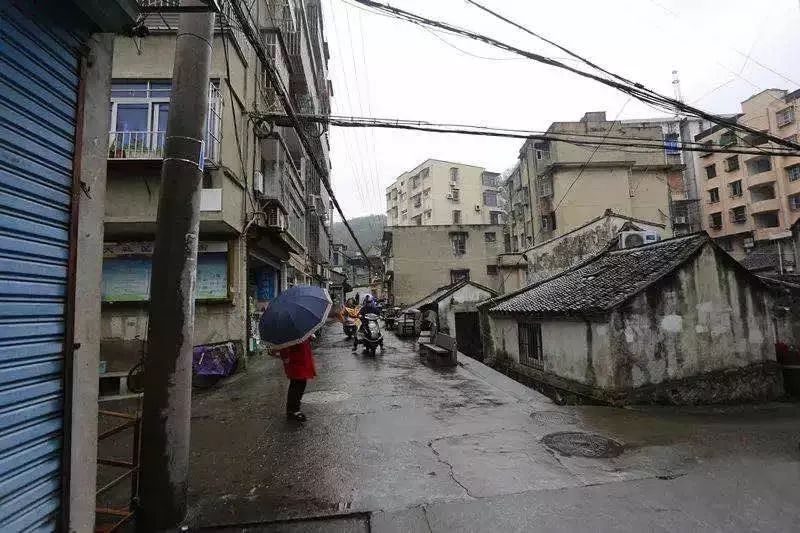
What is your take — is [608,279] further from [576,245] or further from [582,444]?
[576,245]

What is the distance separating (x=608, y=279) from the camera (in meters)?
11.1

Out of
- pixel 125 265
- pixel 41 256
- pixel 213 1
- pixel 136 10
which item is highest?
pixel 213 1

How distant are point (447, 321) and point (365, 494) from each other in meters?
18.7

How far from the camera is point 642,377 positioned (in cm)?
875

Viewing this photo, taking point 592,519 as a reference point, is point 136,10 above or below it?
above

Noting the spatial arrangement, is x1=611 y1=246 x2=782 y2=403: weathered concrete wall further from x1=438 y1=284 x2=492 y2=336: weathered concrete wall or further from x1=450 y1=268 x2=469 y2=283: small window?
x1=450 y1=268 x2=469 y2=283: small window

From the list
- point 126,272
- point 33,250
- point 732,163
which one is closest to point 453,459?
point 33,250

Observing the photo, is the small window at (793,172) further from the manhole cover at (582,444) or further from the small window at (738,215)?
the manhole cover at (582,444)

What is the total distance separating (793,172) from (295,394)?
5135cm

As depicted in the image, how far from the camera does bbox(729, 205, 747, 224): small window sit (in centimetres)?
4256

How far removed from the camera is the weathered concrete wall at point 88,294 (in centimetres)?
278

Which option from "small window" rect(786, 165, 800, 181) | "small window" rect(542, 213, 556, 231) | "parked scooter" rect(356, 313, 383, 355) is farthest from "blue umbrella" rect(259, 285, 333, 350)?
"small window" rect(786, 165, 800, 181)

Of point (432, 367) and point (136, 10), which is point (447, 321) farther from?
point (136, 10)

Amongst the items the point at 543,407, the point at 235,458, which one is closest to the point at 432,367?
the point at 543,407
